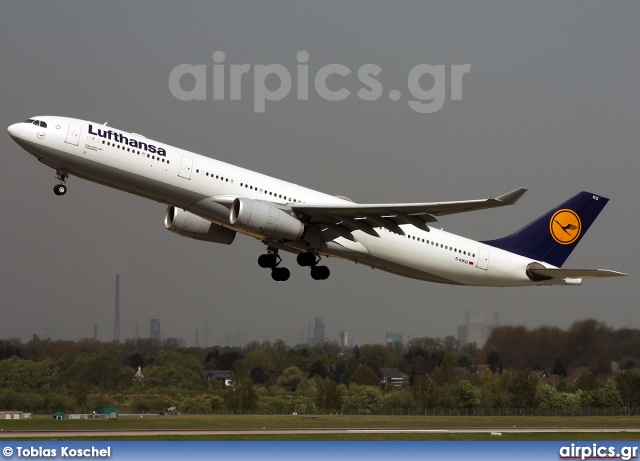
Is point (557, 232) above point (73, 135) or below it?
below

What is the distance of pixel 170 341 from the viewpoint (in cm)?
7362

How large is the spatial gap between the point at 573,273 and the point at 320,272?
9741 mm

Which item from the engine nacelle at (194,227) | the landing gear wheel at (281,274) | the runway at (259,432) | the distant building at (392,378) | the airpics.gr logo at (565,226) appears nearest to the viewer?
the runway at (259,432)

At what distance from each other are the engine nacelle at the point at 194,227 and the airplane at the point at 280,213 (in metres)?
0.04

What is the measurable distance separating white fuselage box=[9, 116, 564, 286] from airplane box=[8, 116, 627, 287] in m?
0.03

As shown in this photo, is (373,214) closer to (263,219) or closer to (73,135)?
(263,219)

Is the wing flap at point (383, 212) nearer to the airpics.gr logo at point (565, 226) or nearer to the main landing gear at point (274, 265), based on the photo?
the main landing gear at point (274, 265)

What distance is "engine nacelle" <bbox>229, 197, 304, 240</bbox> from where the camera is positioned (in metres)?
34.3

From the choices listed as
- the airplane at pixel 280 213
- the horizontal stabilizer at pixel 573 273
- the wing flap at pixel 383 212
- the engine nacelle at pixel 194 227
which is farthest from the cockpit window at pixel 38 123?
the horizontal stabilizer at pixel 573 273

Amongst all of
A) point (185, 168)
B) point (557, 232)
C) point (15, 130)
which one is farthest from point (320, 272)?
point (15, 130)

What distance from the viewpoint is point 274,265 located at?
131 feet

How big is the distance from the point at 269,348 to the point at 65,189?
3594cm

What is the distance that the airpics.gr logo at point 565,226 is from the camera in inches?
1660

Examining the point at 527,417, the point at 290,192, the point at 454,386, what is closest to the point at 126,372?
the point at 454,386
